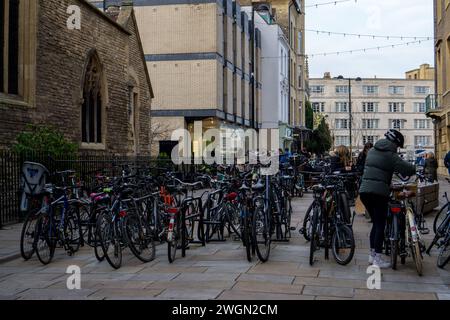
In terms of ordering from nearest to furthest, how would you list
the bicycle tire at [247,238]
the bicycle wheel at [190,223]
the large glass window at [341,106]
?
the bicycle tire at [247,238] → the bicycle wheel at [190,223] → the large glass window at [341,106]

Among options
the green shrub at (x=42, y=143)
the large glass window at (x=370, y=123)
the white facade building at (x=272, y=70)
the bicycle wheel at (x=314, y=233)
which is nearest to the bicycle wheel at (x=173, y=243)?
the bicycle wheel at (x=314, y=233)

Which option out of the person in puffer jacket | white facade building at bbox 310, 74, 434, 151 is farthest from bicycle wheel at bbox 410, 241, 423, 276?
white facade building at bbox 310, 74, 434, 151

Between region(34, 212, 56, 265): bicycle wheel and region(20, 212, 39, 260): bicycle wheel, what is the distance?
0.30 ft

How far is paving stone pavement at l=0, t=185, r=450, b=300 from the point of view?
6453mm

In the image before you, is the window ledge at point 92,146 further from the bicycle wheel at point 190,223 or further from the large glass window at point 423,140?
the large glass window at point 423,140

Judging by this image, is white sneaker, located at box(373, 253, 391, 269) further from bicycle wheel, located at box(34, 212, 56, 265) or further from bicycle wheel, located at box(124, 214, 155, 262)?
bicycle wheel, located at box(34, 212, 56, 265)

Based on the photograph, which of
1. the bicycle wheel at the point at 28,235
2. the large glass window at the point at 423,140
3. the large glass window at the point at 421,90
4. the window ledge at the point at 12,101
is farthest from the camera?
the large glass window at the point at 421,90

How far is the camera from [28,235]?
29.1 ft

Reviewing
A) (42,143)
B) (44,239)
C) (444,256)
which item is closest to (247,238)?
(444,256)

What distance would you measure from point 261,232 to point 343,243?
1.20 m

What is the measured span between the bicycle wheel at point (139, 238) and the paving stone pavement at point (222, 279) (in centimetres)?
16

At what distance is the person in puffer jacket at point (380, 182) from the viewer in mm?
7688

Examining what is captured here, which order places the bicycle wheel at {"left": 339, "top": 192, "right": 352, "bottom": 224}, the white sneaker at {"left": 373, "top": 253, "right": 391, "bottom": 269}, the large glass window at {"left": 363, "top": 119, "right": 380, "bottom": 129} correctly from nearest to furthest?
the white sneaker at {"left": 373, "top": 253, "right": 391, "bottom": 269}, the bicycle wheel at {"left": 339, "top": 192, "right": 352, "bottom": 224}, the large glass window at {"left": 363, "top": 119, "right": 380, "bottom": 129}
